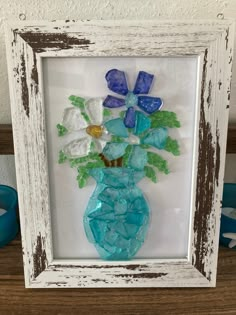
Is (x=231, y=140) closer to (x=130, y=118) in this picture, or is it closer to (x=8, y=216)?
(x=130, y=118)

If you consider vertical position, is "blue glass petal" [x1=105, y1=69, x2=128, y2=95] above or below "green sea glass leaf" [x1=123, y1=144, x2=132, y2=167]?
above

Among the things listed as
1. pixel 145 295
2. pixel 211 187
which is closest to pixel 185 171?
pixel 211 187

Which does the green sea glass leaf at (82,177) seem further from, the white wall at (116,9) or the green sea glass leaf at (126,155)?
the white wall at (116,9)

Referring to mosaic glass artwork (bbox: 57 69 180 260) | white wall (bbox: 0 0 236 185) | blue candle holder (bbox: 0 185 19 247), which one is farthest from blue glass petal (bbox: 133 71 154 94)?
blue candle holder (bbox: 0 185 19 247)

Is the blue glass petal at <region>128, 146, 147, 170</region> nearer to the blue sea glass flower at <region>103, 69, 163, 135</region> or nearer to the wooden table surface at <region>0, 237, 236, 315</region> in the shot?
the blue sea glass flower at <region>103, 69, 163, 135</region>

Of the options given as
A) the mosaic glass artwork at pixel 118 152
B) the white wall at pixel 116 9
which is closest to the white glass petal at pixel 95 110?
the mosaic glass artwork at pixel 118 152
